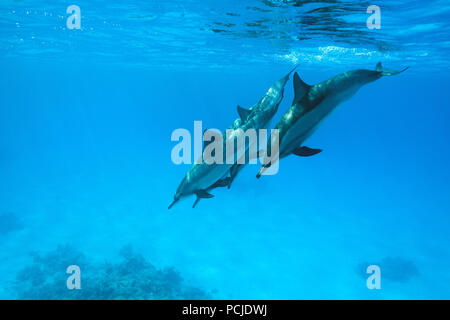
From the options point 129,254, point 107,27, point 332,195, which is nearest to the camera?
point 129,254

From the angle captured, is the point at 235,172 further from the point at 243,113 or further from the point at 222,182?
the point at 243,113

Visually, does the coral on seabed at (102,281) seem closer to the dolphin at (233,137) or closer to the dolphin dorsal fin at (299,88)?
the dolphin at (233,137)

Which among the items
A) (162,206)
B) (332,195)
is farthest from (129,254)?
(332,195)

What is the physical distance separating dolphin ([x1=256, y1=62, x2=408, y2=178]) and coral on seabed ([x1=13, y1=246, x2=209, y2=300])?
1232cm

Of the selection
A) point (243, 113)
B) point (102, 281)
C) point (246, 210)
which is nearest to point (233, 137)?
point (243, 113)

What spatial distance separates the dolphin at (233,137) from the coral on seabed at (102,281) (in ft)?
35.9

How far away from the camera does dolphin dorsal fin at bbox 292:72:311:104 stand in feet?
8.68

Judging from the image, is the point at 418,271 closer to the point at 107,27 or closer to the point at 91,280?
the point at 91,280

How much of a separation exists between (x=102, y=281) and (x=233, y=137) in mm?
13470

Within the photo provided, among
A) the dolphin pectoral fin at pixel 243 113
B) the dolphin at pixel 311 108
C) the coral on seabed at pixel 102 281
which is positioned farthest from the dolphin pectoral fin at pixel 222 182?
the coral on seabed at pixel 102 281

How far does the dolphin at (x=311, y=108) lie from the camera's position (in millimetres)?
2434
